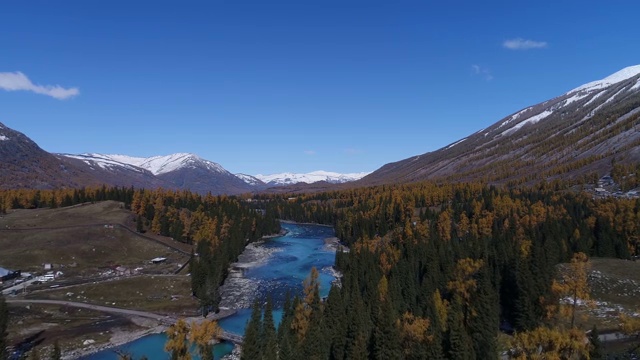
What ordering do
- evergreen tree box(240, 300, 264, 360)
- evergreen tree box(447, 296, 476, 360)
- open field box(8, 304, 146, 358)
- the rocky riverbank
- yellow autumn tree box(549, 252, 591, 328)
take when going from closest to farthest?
evergreen tree box(447, 296, 476, 360) → evergreen tree box(240, 300, 264, 360) → yellow autumn tree box(549, 252, 591, 328) → open field box(8, 304, 146, 358) → the rocky riverbank

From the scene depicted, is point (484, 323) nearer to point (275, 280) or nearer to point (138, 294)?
point (275, 280)

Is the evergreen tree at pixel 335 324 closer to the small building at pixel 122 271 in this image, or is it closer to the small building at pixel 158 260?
the small building at pixel 122 271

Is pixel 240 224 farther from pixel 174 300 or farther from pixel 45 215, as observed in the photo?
pixel 174 300

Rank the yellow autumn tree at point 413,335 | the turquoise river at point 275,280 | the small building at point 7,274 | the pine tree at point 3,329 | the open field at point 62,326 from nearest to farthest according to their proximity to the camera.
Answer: the pine tree at point 3,329
the yellow autumn tree at point 413,335
the turquoise river at point 275,280
the open field at point 62,326
the small building at point 7,274

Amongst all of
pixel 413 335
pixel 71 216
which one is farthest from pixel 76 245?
pixel 413 335

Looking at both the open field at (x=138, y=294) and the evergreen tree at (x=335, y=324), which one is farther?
the open field at (x=138, y=294)

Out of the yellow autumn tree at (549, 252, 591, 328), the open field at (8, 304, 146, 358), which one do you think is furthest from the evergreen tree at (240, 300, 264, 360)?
the yellow autumn tree at (549, 252, 591, 328)

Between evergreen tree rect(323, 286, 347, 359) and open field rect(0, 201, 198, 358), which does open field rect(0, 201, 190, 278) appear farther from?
evergreen tree rect(323, 286, 347, 359)

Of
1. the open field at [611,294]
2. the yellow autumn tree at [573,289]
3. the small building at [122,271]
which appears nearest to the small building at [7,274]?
the small building at [122,271]

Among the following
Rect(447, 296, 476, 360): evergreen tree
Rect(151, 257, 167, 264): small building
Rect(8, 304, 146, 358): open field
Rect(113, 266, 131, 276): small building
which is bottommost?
Rect(8, 304, 146, 358): open field
